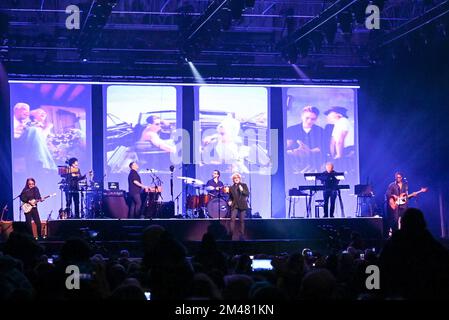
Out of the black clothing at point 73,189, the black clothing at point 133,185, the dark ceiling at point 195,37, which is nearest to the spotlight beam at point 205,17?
the dark ceiling at point 195,37

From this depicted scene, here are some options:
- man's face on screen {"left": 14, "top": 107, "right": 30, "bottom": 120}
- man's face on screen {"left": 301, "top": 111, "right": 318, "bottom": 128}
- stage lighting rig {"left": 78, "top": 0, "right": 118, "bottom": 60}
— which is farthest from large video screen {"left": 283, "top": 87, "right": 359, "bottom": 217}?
man's face on screen {"left": 14, "top": 107, "right": 30, "bottom": 120}

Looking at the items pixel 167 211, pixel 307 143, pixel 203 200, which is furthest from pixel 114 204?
pixel 307 143

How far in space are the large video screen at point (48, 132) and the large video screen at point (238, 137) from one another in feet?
11.0

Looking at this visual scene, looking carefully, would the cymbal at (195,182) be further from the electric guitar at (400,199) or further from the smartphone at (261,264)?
the smartphone at (261,264)

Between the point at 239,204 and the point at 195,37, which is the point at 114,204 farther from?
the point at 195,37

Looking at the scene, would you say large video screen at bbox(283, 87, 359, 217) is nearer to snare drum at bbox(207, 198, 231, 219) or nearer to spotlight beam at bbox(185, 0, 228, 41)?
snare drum at bbox(207, 198, 231, 219)

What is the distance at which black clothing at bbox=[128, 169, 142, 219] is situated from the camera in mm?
19438

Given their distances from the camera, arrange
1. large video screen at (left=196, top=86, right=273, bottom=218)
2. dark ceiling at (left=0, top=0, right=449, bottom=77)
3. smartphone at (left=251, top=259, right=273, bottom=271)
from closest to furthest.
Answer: smartphone at (left=251, top=259, right=273, bottom=271)
dark ceiling at (left=0, top=0, right=449, bottom=77)
large video screen at (left=196, top=86, right=273, bottom=218)

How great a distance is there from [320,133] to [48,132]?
7872mm

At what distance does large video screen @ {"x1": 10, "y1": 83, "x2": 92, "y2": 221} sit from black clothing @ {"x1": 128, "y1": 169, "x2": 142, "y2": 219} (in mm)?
2553

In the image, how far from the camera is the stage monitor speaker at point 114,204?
64.5 feet

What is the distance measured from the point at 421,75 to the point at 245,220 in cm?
628

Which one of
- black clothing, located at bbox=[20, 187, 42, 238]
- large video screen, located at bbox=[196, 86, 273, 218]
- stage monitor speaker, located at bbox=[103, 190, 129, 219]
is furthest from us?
large video screen, located at bbox=[196, 86, 273, 218]
